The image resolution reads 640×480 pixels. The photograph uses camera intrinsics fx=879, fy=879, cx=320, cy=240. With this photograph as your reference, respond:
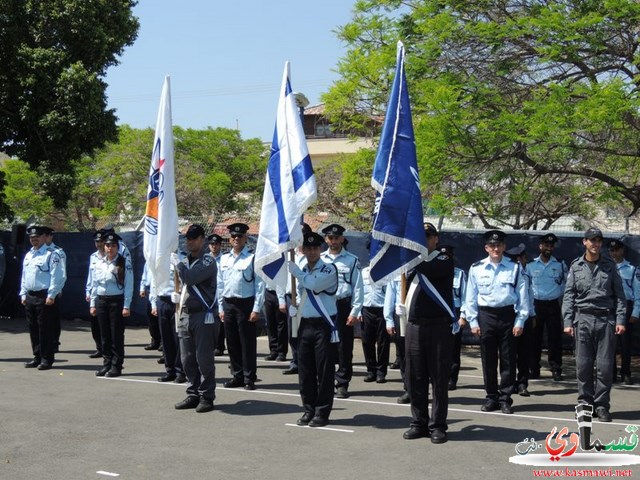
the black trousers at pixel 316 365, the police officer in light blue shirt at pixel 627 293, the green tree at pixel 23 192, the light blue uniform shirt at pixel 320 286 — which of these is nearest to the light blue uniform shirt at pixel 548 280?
the police officer in light blue shirt at pixel 627 293

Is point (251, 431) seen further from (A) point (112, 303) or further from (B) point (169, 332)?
(A) point (112, 303)

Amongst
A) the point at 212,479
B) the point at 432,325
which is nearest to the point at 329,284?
the point at 432,325

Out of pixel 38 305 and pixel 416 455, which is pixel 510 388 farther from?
pixel 38 305

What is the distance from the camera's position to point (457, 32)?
13055 mm

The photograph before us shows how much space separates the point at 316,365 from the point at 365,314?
3.52 m

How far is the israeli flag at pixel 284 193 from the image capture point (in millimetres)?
9203

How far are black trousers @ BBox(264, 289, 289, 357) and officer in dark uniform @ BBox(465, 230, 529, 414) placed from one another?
15.4 ft

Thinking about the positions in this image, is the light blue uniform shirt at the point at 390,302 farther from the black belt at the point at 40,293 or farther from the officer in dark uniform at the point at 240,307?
the black belt at the point at 40,293

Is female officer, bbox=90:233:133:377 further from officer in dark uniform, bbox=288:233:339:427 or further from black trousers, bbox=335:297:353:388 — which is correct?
officer in dark uniform, bbox=288:233:339:427

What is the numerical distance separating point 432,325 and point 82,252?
13.1m

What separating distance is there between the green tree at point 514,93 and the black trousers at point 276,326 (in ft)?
9.92

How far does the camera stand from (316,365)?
348 inches

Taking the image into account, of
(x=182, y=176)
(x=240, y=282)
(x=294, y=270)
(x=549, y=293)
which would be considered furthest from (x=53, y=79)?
(x=182, y=176)

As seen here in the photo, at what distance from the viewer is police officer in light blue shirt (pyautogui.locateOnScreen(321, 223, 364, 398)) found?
10617 millimetres
